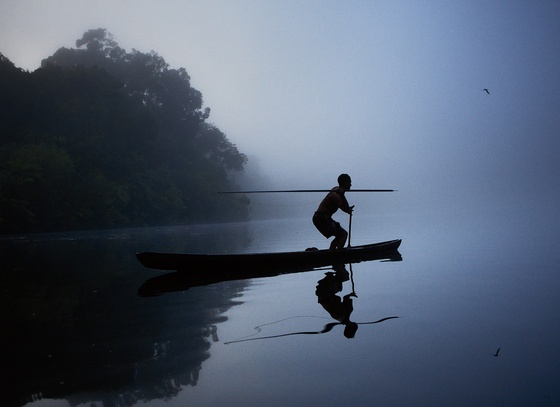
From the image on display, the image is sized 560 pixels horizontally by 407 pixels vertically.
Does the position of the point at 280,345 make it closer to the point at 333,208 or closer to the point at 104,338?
the point at 104,338

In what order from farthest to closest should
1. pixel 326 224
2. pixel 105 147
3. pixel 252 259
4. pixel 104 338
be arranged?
pixel 105 147, pixel 326 224, pixel 252 259, pixel 104 338

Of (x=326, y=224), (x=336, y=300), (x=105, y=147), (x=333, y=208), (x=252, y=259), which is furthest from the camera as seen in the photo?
(x=105, y=147)

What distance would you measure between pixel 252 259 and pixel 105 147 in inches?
1673

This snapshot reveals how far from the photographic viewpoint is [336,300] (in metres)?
8.16

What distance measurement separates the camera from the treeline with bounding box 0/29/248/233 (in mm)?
37719

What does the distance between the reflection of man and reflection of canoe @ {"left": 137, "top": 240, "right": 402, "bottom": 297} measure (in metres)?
1.13

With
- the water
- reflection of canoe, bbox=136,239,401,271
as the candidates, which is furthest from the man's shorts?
the water

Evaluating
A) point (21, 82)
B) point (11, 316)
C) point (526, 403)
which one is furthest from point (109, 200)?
point (526, 403)

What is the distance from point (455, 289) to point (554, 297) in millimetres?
1777

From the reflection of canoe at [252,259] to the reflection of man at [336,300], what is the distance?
996 millimetres

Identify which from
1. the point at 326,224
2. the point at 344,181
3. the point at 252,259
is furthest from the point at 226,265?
the point at 344,181

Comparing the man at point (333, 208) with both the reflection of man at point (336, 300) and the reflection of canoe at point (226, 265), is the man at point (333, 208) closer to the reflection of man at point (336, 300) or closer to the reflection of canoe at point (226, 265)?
the reflection of canoe at point (226, 265)

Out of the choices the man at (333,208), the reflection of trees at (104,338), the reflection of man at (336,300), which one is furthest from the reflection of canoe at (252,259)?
the reflection of man at (336,300)

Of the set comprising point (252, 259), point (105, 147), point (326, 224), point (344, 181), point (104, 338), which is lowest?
point (104, 338)
